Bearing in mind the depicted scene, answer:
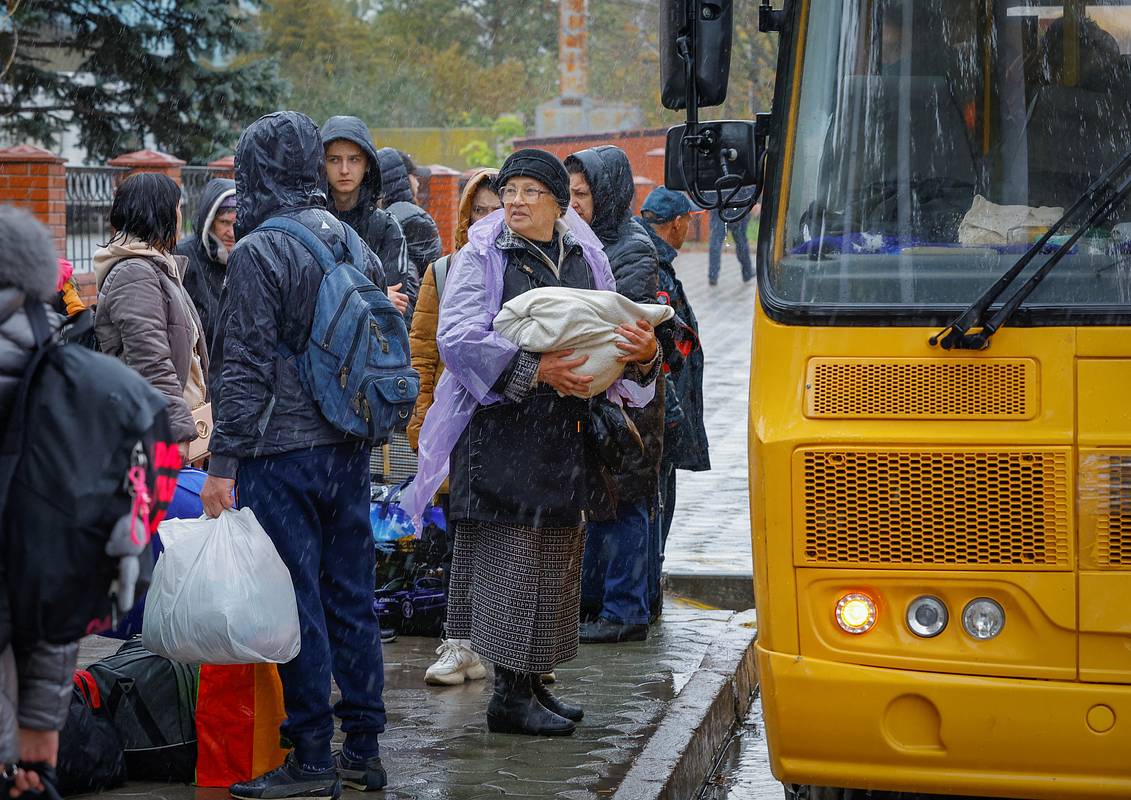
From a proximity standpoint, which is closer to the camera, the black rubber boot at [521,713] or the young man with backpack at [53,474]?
the young man with backpack at [53,474]

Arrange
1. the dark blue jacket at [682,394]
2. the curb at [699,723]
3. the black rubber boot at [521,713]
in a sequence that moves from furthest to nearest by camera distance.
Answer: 1. the dark blue jacket at [682,394]
2. the black rubber boot at [521,713]
3. the curb at [699,723]

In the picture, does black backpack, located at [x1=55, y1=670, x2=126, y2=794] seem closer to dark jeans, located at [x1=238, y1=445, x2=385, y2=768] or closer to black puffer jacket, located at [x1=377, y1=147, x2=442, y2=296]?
dark jeans, located at [x1=238, y1=445, x2=385, y2=768]

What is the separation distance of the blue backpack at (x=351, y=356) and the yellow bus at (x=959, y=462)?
116 cm

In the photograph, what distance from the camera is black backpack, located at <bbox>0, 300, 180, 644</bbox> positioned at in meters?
2.91

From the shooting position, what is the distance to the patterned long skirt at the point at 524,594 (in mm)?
5590

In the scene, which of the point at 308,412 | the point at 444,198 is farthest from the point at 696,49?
the point at 444,198

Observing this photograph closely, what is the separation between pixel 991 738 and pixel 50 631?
2262 millimetres

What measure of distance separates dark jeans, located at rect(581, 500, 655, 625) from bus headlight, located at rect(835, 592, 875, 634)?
2929mm

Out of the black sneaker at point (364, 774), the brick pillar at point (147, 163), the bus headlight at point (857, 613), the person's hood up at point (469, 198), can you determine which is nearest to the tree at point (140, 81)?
the brick pillar at point (147, 163)

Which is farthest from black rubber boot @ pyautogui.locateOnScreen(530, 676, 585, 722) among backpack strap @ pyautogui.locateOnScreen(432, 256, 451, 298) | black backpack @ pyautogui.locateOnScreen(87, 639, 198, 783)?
backpack strap @ pyautogui.locateOnScreen(432, 256, 451, 298)

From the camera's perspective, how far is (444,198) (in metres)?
21.2

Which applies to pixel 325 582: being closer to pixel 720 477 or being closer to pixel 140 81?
pixel 720 477

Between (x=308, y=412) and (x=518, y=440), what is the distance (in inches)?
35.8

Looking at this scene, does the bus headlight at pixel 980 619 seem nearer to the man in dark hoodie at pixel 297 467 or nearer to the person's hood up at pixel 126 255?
the man in dark hoodie at pixel 297 467
